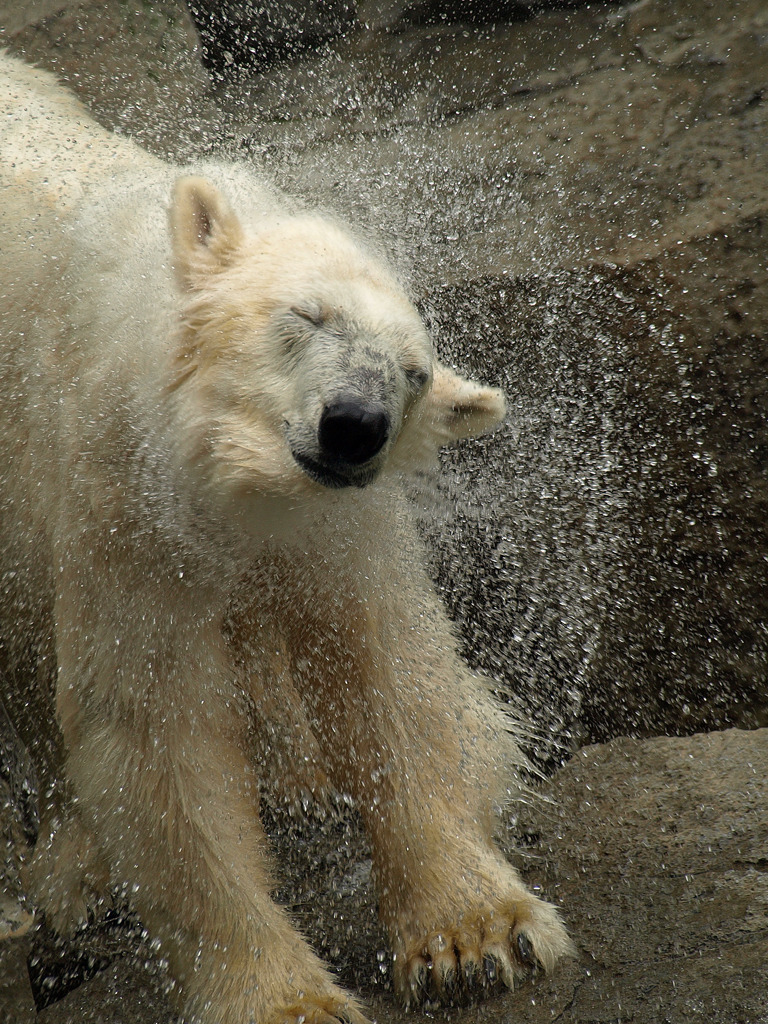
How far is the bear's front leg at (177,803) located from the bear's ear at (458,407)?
74cm

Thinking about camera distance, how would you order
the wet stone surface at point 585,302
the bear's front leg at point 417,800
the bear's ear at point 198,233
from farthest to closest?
the wet stone surface at point 585,302
the bear's front leg at point 417,800
the bear's ear at point 198,233

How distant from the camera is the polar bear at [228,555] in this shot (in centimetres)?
175

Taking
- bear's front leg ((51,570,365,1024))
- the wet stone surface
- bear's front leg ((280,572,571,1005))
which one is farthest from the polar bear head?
the wet stone surface

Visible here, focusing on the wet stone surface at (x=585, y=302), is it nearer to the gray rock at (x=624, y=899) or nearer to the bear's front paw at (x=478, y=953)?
the gray rock at (x=624, y=899)

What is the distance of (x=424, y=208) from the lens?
12.8 ft

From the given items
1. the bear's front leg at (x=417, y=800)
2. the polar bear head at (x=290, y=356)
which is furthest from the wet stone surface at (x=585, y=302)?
the polar bear head at (x=290, y=356)

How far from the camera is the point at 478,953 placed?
2.11 metres

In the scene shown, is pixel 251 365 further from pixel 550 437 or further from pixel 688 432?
pixel 688 432

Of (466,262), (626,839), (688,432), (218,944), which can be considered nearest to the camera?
(218,944)

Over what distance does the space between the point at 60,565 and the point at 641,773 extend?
1.91 metres

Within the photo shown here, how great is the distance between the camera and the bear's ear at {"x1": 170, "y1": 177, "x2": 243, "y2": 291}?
1885 millimetres

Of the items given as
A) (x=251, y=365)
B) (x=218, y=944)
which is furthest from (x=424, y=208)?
(x=218, y=944)

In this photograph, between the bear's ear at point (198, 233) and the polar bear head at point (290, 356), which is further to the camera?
the bear's ear at point (198, 233)

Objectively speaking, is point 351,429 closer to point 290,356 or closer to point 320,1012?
point 290,356
